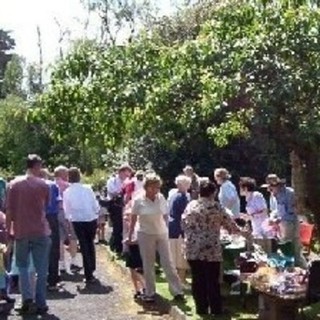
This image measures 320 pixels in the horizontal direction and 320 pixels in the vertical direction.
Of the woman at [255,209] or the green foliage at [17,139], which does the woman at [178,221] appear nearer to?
the woman at [255,209]

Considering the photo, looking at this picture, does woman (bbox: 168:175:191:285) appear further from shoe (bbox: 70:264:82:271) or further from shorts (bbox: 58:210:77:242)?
shoe (bbox: 70:264:82:271)

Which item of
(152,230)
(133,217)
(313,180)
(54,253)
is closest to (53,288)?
(54,253)

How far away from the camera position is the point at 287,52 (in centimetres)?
876

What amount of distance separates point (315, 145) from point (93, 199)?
4.52m

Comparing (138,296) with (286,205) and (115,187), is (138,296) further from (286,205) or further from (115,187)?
(115,187)

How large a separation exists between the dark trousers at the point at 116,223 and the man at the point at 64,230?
1460mm

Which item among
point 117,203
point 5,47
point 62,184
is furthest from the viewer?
point 5,47

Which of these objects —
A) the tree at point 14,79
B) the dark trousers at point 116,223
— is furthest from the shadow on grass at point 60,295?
the tree at point 14,79

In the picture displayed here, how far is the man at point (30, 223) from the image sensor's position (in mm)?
10648

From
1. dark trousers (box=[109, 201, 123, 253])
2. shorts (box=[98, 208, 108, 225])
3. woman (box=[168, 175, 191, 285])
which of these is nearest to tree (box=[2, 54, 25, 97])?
shorts (box=[98, 208, 108, 225])

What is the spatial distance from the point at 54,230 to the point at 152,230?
1842mm

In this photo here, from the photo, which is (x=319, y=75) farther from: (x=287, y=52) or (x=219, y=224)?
(x=219, y=224)

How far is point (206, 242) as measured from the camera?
10.3 metres

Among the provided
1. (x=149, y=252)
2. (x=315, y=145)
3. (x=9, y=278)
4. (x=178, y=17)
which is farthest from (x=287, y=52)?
(x=178, y=17)
